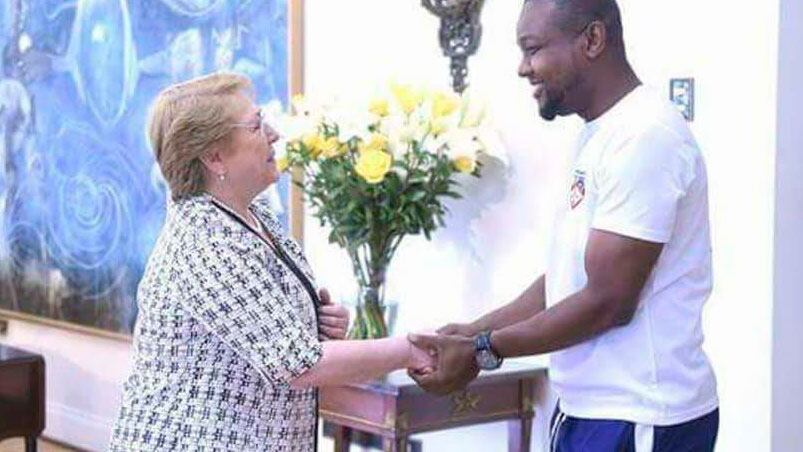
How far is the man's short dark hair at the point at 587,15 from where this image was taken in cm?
190

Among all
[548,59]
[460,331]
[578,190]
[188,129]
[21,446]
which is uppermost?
[548,59]

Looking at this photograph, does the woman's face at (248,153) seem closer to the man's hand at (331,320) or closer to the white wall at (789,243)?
the man's hand at (331,320)

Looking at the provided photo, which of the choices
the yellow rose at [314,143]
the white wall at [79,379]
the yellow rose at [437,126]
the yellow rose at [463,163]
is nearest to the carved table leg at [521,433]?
the yellow rose at [463,163]

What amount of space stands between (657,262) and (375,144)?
56.1 inches

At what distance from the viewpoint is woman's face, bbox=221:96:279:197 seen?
79.8 inches

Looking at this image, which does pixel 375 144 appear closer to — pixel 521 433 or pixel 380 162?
pixel 380 162

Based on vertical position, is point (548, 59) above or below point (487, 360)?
above

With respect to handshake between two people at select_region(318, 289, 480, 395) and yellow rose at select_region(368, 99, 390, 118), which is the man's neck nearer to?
handshake between two people at select_region(318, 289, 480, 395)

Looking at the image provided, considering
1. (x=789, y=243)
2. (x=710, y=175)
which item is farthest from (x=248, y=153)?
(x=789, y=243)

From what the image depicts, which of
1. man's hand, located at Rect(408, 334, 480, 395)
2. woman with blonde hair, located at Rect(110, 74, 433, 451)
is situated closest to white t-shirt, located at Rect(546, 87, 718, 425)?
man's hand, located at Rect(408, 334, 480, 395)

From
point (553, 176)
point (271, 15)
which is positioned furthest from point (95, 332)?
point (553, 176)

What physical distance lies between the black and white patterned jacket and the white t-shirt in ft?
1.59

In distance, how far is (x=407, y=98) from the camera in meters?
3.14

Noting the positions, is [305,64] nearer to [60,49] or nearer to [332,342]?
[60,49]
